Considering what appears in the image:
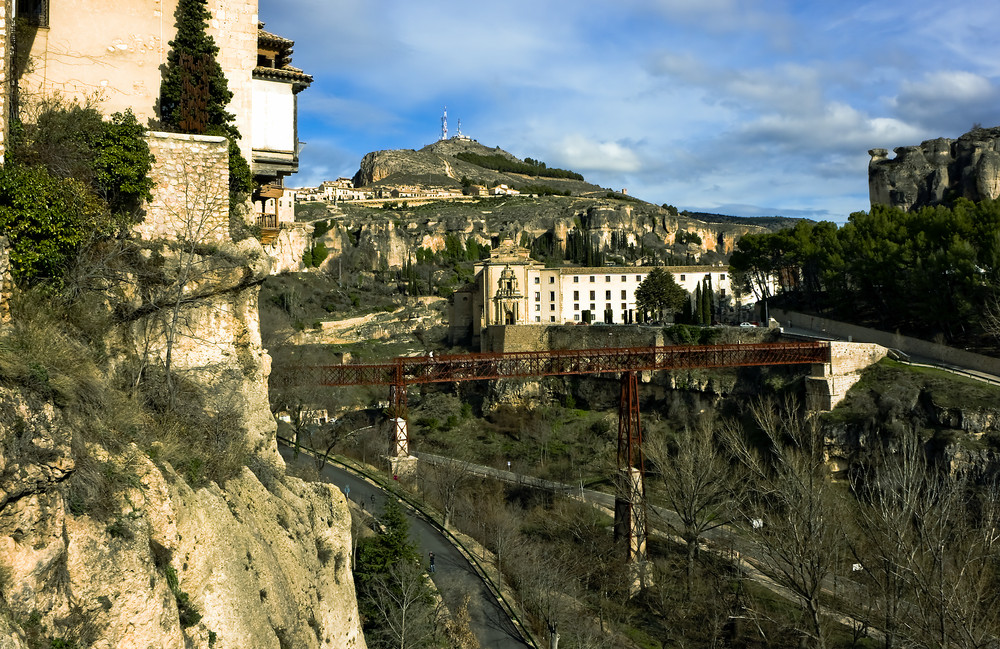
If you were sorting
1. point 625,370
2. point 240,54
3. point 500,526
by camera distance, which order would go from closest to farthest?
point 240,54 < point 500,526 < point 625,370

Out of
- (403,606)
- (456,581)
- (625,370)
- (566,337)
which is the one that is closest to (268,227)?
(403,606)

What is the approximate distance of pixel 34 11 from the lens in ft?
39.3

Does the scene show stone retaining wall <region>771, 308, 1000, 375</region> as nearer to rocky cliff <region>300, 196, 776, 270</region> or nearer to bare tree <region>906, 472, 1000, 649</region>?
bare tree <region>906, 472, 1000, 649</region>

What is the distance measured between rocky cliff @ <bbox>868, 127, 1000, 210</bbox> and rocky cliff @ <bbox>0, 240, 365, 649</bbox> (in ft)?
213

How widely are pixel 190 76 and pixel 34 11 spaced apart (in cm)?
216

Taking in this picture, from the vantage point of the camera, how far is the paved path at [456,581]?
22.6m

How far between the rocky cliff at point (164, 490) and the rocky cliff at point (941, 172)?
213 feet

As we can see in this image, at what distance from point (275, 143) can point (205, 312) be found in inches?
225

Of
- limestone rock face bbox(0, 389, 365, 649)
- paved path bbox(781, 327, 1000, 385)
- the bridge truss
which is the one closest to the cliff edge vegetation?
limestone rock face bbox(0, 389, 365, 649)

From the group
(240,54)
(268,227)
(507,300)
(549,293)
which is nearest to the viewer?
(240,54)

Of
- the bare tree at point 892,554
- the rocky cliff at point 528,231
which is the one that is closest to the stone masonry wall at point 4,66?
the bare tree at point 892,554

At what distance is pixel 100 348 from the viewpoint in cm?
1005

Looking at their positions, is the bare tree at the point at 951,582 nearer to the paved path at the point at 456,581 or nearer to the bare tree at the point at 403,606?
the paved path at the point at 456,581

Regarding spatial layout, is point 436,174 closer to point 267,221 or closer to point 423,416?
point 423,416
